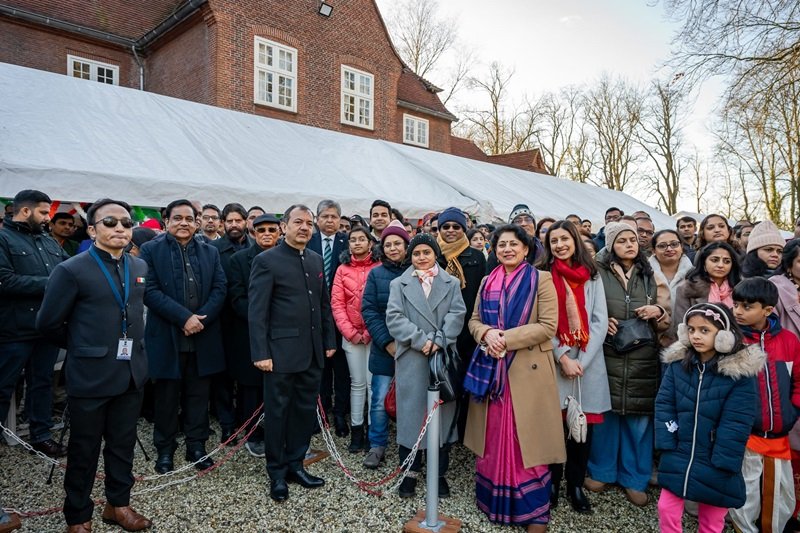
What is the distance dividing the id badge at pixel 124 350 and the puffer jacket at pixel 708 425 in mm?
3282

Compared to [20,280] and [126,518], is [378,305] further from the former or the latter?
[20,280]

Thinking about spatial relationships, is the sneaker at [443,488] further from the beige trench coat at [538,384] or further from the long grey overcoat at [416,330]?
the beige trench coat at [538,384]

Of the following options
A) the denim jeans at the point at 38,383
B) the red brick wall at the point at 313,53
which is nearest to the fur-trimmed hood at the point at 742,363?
the denim jeans at the point at 38,383

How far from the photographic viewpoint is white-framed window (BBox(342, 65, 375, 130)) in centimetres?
1739

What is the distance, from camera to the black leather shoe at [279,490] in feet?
11.8

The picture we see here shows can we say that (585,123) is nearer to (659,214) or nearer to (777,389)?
(659,214)

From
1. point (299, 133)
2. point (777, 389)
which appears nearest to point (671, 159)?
point (299, 133)

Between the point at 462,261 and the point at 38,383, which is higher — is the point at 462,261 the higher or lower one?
the higher one

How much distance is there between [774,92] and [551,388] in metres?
9.95

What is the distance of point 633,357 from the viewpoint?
360 cm

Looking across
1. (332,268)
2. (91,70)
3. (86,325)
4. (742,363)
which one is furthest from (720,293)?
(91,70)

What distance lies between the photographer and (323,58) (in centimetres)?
1667

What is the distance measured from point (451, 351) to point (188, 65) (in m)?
15.3

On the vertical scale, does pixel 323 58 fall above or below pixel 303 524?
above
